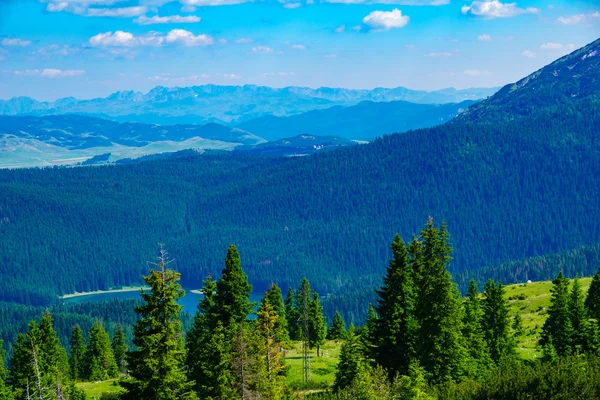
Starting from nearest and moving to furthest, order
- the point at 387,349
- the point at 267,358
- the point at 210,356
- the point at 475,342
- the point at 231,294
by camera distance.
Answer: the point at 210,356
the point at 231,294
the point at 267,358
the point at 387,349
the point at 475,342

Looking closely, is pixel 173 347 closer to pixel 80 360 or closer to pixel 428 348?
pixel 428 348

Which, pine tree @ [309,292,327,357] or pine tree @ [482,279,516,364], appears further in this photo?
pine tree @ [309,292,327,357]

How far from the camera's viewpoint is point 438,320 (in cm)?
6500

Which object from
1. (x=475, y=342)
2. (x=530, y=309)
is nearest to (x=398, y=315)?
(x=475, y=342)

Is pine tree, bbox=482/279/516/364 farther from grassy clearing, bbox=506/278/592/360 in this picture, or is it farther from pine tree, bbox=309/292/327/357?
pine tree, bbox=309/292/327/357

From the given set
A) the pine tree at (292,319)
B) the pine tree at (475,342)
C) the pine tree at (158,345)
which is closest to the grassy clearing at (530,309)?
the pine tree at (475,342)

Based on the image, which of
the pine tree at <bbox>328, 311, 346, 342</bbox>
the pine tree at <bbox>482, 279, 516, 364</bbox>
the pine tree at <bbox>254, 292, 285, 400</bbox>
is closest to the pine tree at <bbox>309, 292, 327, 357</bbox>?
the pine tree at <bbox>328, 311, 346, 342</bbox>

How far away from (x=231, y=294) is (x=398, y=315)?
14.8 meters

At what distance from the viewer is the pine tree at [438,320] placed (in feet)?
214

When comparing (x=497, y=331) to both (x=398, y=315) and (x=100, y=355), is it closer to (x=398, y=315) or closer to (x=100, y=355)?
(x=398, y=315)

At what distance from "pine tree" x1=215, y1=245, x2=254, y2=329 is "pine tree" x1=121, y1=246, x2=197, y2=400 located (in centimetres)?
1942

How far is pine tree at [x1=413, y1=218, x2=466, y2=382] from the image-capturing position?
214ft

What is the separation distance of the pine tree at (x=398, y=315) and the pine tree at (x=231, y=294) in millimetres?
12079

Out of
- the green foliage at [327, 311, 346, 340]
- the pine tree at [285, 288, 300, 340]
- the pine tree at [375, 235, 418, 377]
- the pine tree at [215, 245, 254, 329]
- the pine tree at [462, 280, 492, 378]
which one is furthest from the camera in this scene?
the green foliage at [327, 311, 346, 340]
